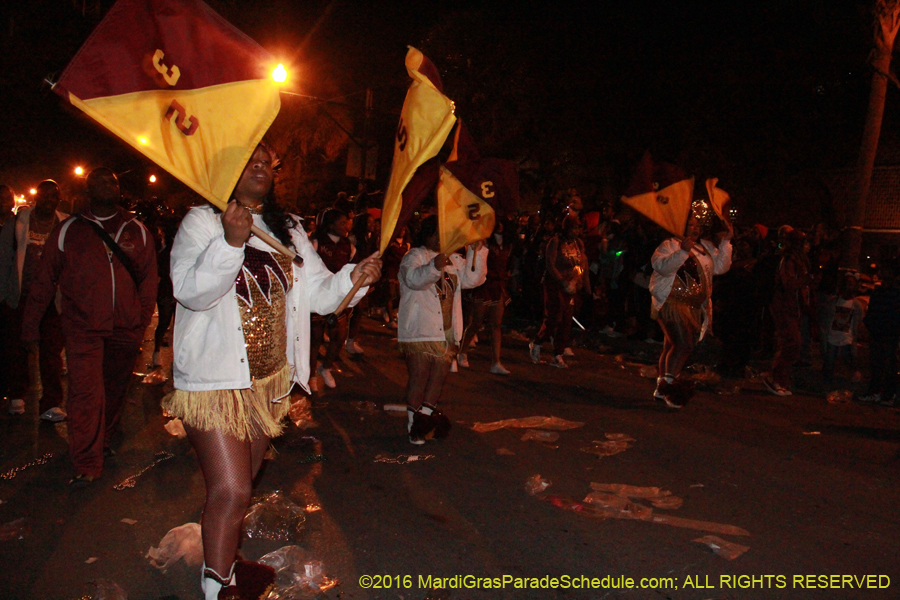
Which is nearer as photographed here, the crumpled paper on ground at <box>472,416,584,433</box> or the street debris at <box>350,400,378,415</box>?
the crumpled paper on ground at <box>472,416,584,433</box>

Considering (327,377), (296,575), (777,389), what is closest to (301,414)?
(327,377)

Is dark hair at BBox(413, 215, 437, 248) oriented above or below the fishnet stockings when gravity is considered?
above

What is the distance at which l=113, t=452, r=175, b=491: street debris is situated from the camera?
211 inches

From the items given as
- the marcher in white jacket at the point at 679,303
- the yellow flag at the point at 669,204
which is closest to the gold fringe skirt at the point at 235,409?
the yellow flag at the point at 669,204

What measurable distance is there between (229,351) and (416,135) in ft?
4.52

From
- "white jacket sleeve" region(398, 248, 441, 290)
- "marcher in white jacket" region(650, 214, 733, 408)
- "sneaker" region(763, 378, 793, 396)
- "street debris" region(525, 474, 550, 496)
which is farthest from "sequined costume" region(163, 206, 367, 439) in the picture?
"sneaker" region(763, 378, 793, 396)

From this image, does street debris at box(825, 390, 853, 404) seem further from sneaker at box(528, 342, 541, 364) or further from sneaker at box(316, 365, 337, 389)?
sneaker at box(316, 365, 337, 389)

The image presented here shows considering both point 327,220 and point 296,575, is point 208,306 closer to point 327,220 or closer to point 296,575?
point 296,575

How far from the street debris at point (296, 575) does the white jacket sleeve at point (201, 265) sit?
163 centimetres

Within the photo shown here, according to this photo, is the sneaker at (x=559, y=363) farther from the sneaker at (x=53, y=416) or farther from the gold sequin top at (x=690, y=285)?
the sneaker at (x=53, y=416)

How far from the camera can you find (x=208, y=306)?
3.18m

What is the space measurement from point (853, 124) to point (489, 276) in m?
10.7

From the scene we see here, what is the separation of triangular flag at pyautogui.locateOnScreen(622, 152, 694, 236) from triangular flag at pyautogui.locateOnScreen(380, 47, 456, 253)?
14.2 feet

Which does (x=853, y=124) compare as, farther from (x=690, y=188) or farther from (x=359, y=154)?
(x=359, y=154)
